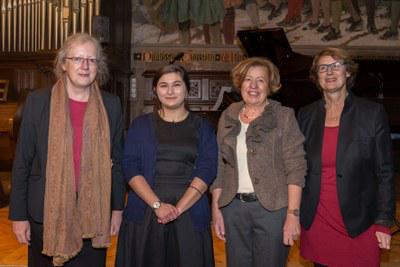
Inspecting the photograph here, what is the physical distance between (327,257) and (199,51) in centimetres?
719

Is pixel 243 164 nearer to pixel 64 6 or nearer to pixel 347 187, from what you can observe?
pixel 347 187

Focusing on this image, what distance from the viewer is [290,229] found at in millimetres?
2439

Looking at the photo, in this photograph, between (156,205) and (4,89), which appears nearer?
(156,205)

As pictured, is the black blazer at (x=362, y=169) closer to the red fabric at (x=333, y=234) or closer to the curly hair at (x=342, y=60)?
the red fabric at (x=333, y=234)

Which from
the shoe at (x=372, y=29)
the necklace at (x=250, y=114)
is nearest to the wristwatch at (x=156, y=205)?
the necklace at (x=250, y=114)

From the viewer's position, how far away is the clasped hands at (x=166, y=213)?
2.40 m

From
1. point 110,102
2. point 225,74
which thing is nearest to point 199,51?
point 225,74

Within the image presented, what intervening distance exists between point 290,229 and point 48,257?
120 centimetres

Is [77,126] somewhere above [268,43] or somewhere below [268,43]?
below

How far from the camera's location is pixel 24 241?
A: 2.38 meters

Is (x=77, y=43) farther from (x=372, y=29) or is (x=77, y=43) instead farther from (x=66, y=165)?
(x=372, y=29)

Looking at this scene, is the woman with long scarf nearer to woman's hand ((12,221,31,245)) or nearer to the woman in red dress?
woman's hand ((12,221,31,245))

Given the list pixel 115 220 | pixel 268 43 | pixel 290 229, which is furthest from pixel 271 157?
pixel 268 43

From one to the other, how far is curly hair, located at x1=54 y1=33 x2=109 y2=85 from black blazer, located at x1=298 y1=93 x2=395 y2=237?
1141mm
